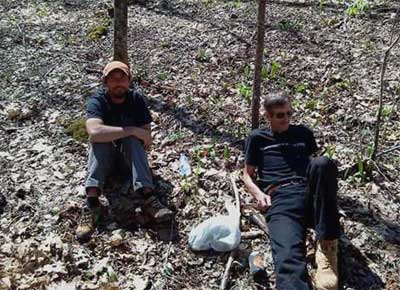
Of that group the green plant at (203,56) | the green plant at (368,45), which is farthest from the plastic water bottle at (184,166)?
the green plant at (368,45)

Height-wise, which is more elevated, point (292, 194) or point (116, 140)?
point (116, 140)

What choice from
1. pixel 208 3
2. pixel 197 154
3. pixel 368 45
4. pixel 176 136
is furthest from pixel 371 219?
pixel 208 3

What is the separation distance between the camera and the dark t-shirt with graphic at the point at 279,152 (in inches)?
196

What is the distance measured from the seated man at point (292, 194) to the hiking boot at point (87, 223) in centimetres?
160

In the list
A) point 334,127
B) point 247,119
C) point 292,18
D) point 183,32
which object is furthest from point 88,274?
point 292,18

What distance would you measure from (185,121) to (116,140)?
5.45 ft

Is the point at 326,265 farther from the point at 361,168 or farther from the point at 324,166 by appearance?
the point at 361,168

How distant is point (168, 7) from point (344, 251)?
26.8 ft

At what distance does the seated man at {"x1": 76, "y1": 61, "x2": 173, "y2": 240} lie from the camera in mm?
5168

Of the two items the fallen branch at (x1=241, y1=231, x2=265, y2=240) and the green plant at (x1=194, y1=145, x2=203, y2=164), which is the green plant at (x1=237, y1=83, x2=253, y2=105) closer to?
the green plant at (x1=194, y1=145, x2=203, y2=164)

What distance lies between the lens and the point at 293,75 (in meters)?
7.97

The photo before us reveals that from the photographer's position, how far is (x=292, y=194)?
4.72 metres

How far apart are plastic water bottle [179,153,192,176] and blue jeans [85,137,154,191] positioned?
62 centimetres

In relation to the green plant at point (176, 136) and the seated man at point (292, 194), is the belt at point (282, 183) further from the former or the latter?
the green plant at point (176, 136)
